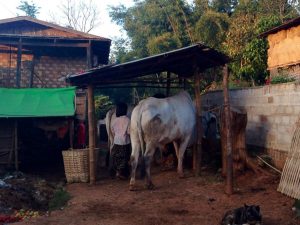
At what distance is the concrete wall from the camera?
27.5ft

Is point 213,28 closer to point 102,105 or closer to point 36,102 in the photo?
point 102,105

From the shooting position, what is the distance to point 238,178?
857 centimetres

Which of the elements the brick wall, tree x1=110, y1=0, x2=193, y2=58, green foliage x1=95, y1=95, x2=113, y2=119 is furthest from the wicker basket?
tree x1=110, y1=0, x2=193, y2=58

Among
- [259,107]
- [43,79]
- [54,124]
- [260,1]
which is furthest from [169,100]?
[260,1]

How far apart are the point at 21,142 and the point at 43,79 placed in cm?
532

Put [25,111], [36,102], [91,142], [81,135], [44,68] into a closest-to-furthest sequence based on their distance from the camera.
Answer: [91,142] → [25,111] → [36,102] → [81,135] → [44,68]

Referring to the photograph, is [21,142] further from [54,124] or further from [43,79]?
[43,79]

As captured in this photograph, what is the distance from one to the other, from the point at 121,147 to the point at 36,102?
10.9ft

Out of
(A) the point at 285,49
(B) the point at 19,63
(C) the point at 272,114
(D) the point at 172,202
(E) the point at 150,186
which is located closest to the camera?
(D) the point at 172,202

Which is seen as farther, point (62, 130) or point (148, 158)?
point (62, 130)

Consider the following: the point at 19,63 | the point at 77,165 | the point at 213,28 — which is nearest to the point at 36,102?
the point at 77,165

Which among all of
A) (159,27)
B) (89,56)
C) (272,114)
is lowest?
(272,114)

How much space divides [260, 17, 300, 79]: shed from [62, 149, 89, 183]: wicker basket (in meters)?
8.37

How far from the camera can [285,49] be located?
→ 15.5 m
